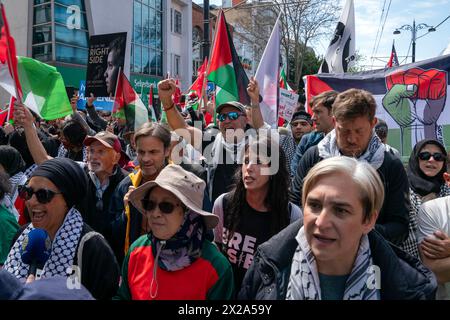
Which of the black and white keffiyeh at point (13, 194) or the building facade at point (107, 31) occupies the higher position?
the building facade at point (107, 31)

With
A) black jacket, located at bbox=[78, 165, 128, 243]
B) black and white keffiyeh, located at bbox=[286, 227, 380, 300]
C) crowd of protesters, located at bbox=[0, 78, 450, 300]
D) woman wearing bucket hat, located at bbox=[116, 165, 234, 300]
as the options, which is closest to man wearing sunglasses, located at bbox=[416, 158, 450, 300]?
crowd of protesters, located at bbox=[0, 78, 450, 300]

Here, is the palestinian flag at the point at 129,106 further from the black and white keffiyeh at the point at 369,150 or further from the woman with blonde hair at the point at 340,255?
the woman with blonde hair at the point at 340,255

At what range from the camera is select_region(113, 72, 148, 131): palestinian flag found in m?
6.29

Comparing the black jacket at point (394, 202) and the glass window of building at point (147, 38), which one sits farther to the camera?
the glass window of building at point (147, 38)

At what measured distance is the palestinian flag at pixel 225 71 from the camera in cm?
495

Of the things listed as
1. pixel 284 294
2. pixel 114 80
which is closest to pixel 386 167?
pixel 284 294

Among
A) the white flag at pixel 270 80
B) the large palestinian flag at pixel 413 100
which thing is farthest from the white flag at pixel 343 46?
the white flag at pixel 270 80

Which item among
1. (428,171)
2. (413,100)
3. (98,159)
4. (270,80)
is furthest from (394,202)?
(413,100)

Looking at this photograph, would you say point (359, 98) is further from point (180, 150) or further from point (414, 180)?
point (180, 150)

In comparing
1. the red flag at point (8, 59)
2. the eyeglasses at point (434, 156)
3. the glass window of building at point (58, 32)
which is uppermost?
the glass window of building at point (58, 32)

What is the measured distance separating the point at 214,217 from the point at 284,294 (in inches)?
22.9

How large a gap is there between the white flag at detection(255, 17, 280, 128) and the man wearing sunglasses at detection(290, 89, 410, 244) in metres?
2.06

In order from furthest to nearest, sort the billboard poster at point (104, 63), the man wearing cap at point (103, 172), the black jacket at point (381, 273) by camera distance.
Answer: the billboard poster at point (104, 63) → the man wearing cap at point (103, 172) → the black jacket at point (381, 273)

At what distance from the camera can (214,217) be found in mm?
2195
